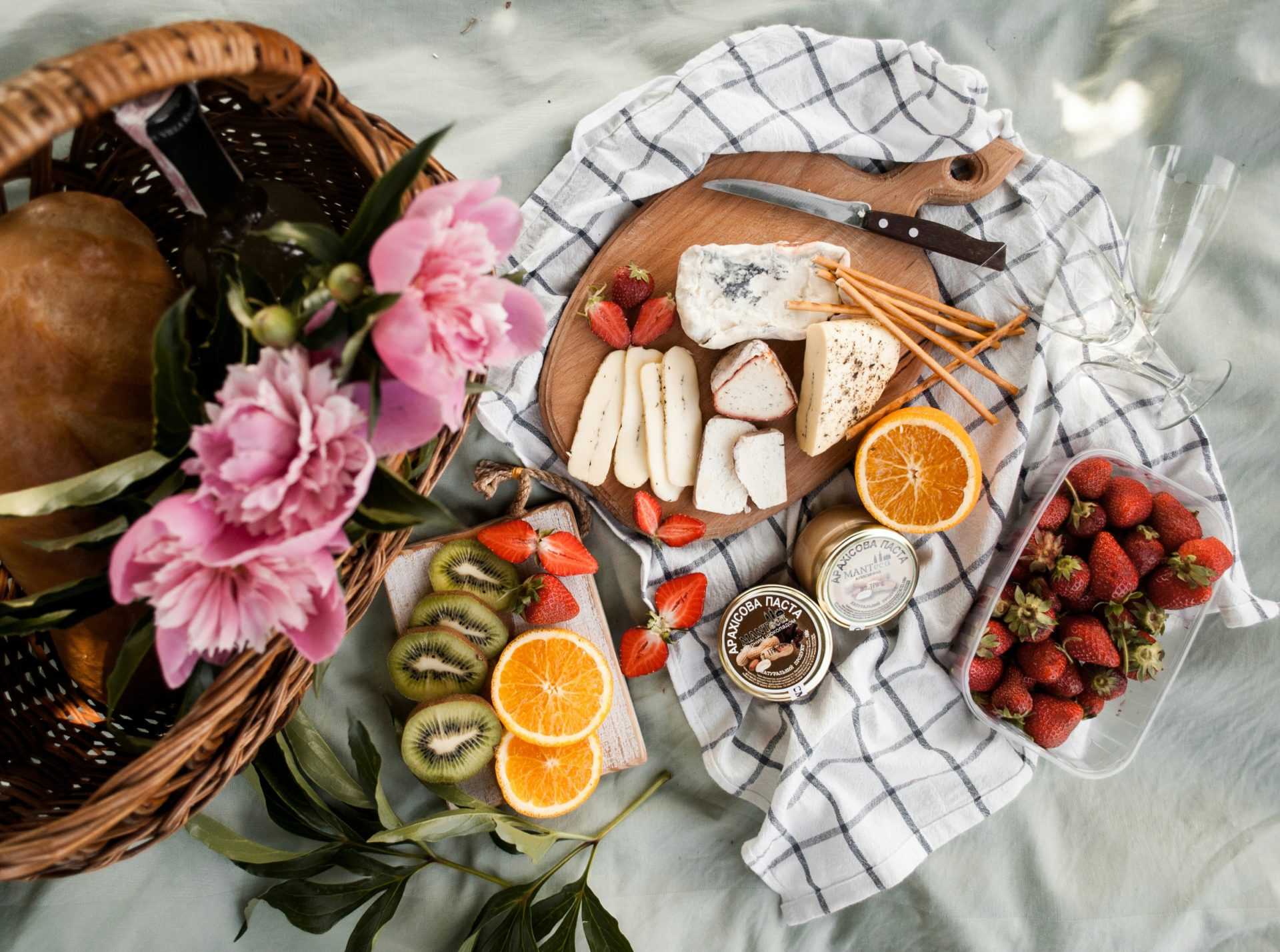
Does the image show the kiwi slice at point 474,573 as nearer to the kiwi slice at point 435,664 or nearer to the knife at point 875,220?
the kiwi slice at point 435,664

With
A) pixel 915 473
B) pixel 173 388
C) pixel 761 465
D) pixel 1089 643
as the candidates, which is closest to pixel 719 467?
pixel 761 465

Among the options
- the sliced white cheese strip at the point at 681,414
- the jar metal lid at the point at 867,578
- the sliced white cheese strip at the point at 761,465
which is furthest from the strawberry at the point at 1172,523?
the sliced white cheese strip at the point at 681,414

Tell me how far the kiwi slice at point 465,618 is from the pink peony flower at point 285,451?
0.80 m

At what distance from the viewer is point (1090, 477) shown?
145 centimetres

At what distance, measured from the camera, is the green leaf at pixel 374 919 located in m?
1.33

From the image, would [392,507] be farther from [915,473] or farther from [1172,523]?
[1172,523]

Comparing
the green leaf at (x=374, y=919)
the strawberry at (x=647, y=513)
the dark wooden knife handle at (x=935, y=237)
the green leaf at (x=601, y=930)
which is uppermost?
the dark wooden knife handle at (x=935, y=237)

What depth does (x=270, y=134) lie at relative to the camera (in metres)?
1.10

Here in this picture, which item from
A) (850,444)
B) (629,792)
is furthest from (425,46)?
(629,792)

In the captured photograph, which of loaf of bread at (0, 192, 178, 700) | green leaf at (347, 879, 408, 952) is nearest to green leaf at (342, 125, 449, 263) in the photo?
loaf of bread at (0, 192, 178, 700)

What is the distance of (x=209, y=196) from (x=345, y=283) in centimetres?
33

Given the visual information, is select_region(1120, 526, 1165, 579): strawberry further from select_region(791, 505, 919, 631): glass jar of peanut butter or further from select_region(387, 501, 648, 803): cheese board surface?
select_region(387, 501, 648, 803): cheese board surface

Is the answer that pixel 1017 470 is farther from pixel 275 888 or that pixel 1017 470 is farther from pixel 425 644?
pixel 275 888

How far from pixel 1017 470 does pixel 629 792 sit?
910 millimetres
